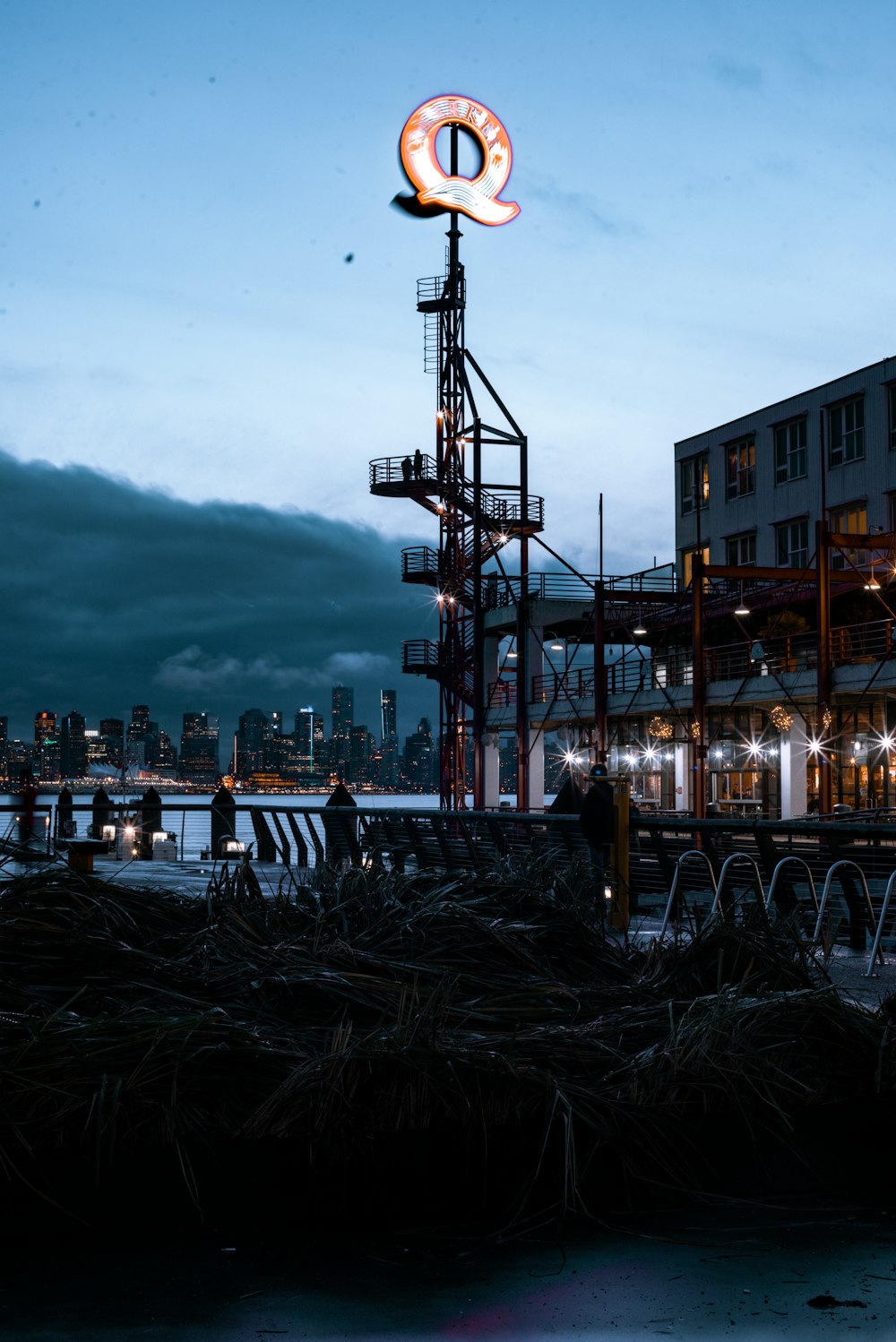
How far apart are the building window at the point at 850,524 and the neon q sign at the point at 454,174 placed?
76.7 ft

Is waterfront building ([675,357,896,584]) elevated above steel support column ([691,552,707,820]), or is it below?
above

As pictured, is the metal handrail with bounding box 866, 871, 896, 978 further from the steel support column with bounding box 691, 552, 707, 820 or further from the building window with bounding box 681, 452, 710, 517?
the building window with bounding box 681, 452, 710, 517

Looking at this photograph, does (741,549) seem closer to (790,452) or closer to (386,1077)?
(790,452)

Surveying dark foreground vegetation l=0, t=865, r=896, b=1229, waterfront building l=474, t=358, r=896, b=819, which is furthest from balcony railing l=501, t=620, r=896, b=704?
dark foreground vegetation l=0, t=865, r=896, b=1229

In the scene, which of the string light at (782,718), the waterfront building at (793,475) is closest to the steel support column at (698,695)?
the string light at (782,718)

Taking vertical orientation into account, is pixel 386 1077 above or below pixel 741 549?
below

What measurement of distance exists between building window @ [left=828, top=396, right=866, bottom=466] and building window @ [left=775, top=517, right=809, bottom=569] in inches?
105

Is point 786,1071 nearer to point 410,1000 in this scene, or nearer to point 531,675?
point 410,1000

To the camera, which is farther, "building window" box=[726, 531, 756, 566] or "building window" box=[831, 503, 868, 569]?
"building window" box=[726, 531, 756, 566]

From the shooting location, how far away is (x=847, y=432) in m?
41.6

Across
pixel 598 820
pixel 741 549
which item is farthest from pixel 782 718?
pixel 598 820

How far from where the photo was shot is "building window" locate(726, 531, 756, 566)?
155 feet

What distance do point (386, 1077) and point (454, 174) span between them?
191 feet

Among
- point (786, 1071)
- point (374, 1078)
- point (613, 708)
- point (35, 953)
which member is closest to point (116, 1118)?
point (374, 1078)
